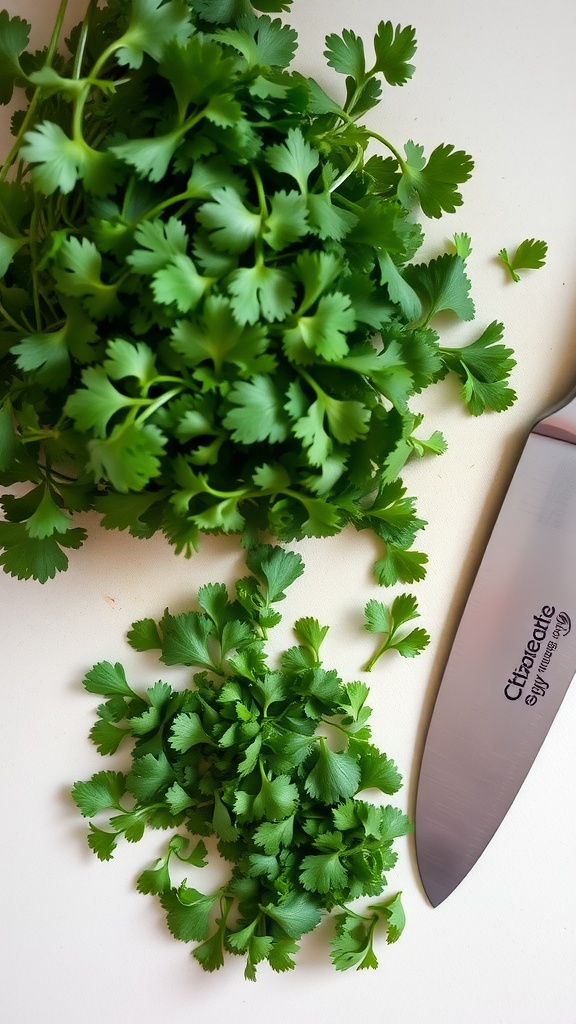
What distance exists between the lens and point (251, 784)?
0.91 m

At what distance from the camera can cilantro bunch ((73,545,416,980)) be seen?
91 cm

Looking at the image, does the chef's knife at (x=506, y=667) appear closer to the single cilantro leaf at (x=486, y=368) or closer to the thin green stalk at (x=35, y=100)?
the single cilantro leaf at (x=486, y=368)

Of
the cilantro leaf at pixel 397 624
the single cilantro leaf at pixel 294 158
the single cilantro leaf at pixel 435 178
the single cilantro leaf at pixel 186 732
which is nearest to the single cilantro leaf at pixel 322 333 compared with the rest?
the single cilantro leaf at pixel 294 158

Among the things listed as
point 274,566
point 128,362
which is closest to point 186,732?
point 274,566

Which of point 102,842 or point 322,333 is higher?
point 322,333

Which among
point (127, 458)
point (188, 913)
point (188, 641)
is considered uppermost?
point (127, 458)

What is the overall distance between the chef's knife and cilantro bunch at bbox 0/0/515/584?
9 centimetres

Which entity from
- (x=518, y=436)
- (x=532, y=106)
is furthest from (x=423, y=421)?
(x=532, y=106)

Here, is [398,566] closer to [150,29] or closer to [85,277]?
[85,277]

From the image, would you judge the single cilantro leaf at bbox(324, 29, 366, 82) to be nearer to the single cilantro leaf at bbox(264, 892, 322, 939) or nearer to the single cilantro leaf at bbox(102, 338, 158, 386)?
the single cilantro leaf at bbox(102, 338, 158, 386)

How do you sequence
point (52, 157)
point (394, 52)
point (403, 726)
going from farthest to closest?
point (403, 726) → point (394, 52) → point (52, 157)

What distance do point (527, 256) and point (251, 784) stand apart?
699 millimetres

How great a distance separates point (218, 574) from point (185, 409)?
0.86 ft

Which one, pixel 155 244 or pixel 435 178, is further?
pixel 435 178
